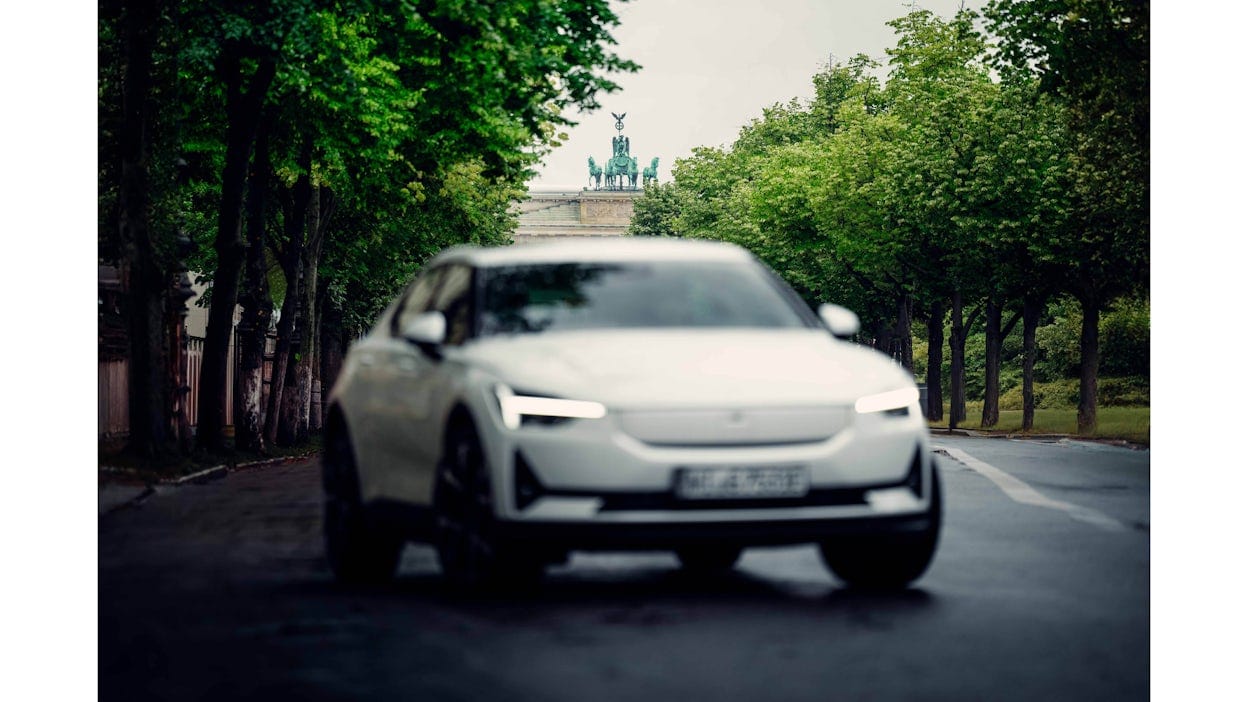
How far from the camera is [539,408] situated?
776cm

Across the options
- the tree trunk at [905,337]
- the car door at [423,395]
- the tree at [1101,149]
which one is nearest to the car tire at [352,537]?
the car door at [423,395]

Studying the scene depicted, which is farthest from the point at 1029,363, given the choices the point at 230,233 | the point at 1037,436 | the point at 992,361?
the point at 230,233

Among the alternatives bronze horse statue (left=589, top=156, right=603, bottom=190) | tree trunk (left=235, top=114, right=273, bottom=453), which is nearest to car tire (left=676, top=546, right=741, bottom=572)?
bronze horse statue (left=589, top=156, right=603, bottom=190)

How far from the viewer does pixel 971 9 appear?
11055mm

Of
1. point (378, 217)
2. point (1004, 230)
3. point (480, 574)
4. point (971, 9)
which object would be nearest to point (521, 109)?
point (1004, 230)

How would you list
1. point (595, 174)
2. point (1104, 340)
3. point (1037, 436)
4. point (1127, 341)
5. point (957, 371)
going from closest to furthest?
point (1127, 341) → point (1104, 340) → point (1037, 436) → point (595, 174) → point (957, 371)

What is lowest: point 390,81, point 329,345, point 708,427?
point 708,427

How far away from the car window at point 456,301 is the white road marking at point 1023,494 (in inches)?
Answer: 129

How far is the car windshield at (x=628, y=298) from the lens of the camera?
8.37 m

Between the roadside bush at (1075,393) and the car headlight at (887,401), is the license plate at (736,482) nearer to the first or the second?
the car headlight at (887,401)

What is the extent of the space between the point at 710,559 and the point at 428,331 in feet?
5.77

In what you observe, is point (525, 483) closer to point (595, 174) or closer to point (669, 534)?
point (669, 534)
